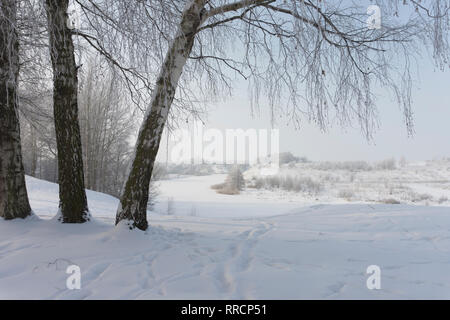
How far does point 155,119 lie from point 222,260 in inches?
69.5

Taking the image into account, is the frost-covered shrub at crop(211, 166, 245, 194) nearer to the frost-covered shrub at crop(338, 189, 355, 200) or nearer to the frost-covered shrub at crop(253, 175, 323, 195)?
the frost-covered shrub at crop(253, 175, 323, 195)

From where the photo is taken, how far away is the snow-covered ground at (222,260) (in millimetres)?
1975

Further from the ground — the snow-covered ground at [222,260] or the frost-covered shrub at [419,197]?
the snow-covered ground at [222,260]

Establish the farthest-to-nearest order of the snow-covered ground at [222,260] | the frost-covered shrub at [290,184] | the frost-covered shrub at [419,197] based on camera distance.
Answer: the frost-covered shrub at [290,184] → the frost-covered shrub at [419,197] → the snow-covered ground at [222,260]

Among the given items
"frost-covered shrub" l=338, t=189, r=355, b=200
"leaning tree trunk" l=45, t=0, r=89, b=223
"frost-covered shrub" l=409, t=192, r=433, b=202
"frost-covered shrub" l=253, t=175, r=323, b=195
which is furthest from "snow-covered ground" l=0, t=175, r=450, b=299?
"frost-covered shrub" l=253, t=175, r=323, b=195

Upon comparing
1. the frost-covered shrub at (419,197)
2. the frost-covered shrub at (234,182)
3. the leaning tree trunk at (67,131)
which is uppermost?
the leaning tree trunk at (67,131)

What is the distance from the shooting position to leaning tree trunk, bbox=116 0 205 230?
328 cm

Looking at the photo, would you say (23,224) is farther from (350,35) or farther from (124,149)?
(124,149)

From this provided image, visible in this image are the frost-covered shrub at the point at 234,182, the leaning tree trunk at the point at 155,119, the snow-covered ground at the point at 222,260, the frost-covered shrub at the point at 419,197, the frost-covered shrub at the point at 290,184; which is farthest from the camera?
the frost-covered shrub at the point at 234,182

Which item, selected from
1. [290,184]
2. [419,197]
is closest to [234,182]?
[290,184]

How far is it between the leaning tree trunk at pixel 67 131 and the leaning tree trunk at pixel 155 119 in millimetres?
656

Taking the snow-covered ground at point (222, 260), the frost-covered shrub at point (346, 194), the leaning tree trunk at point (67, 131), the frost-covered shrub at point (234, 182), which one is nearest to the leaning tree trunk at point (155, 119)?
the snow-covered ground at point (222, 260)

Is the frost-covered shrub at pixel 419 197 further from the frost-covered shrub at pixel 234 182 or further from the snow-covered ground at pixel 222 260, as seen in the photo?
the frost-covered shrub at pixel 234 182
